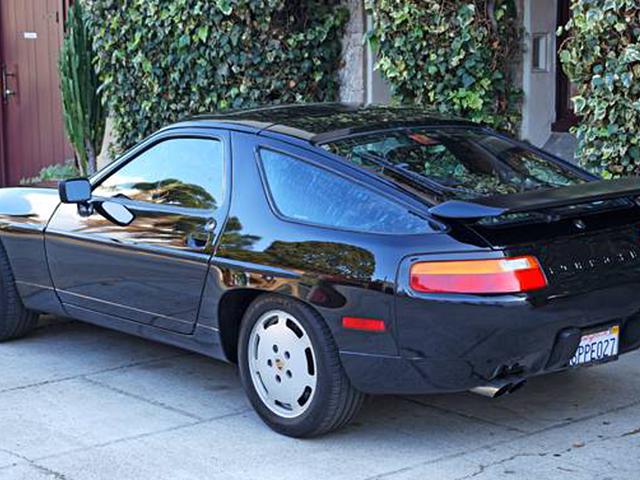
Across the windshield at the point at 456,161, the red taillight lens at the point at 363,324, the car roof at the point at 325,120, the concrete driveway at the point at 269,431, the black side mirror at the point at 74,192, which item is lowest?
the concrete driveway at the point at 269,431

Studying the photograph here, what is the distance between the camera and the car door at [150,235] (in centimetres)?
580

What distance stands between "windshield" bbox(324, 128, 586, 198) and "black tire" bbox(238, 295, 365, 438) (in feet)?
2.50

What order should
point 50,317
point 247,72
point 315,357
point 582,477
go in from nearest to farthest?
point 582,477 < point 315,357 < point 50,317 < point 247,72

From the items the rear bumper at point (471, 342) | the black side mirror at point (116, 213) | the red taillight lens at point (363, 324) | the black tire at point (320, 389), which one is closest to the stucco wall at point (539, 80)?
the black side mirror at point (116, 213)

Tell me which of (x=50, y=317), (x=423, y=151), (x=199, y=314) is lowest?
(x=50, y=317)

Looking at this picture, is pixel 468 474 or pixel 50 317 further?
pixel 50 317

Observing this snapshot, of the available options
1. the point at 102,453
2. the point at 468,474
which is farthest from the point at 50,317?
the point at 468,474

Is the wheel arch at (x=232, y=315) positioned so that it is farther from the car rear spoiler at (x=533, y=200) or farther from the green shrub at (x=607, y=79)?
the green shrub at (x=607, y=79)

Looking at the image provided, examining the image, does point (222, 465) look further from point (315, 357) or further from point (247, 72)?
point (247, 72)

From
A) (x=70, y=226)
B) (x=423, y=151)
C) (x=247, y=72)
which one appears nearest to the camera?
(x=423, y=151)

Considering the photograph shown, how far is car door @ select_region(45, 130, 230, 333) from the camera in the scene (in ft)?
19.0

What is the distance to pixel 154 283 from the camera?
5.96 m

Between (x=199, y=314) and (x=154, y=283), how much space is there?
1.24 feet

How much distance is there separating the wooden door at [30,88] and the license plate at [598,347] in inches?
383
